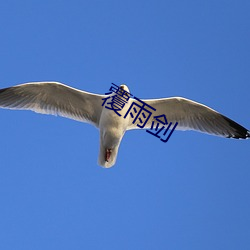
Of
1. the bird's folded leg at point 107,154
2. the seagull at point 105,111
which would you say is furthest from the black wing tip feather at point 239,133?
the bird's folded leg at point 107,154

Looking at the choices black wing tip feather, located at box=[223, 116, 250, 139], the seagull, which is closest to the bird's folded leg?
the seagull

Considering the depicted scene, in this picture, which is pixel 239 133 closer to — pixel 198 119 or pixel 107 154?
pixel 198 119

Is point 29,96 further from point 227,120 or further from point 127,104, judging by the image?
point 227,120

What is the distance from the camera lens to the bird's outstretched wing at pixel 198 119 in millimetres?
8672

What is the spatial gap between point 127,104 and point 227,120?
1.56m

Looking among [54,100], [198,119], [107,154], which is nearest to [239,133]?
[198,119]

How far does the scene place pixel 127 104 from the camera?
834cm

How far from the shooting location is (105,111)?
8.31m

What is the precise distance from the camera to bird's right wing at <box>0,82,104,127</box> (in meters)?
8.46

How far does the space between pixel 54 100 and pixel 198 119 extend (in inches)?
82.5

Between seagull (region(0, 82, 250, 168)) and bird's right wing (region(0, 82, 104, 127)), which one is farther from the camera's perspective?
bird's right wing (region(0, 82, 104, 127))

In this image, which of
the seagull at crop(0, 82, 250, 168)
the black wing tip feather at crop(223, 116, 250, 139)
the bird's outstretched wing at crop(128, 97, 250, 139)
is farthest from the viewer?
the black wing tip feather at crop(223, 116, 250, 139)

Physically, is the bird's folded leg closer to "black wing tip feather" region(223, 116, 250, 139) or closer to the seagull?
the seagull

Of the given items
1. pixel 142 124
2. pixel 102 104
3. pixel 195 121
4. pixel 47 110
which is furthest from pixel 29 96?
pixel 195 121
